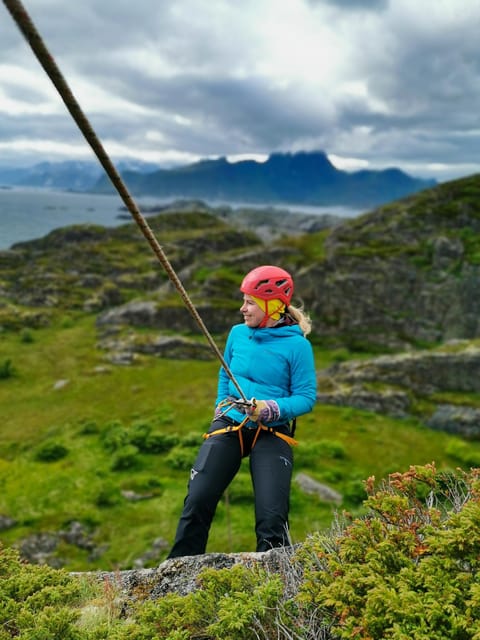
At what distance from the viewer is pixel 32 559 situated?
690 inches

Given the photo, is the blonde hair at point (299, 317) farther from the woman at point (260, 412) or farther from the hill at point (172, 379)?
the hill at point (172, 379)

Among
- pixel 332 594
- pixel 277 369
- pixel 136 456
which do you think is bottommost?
pixel 136 456

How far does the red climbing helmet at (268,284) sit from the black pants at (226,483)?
2.02m

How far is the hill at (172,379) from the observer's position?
797 inches

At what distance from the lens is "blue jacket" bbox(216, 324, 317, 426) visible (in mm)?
6605

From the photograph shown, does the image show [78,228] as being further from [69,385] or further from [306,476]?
[306,476]

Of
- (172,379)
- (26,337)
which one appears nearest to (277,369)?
(172,379)

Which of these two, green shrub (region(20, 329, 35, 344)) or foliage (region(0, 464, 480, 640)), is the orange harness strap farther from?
green shrub (region(20, 329, 35, 344))

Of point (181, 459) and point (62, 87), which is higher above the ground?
point (62, 87)

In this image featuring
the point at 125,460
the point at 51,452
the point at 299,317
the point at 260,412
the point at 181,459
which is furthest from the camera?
the point at 51,452

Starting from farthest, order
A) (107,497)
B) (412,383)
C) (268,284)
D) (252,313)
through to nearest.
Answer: (412,383), (107,497), (252,313), (268,284)

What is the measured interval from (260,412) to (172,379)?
1481 inches

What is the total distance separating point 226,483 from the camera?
616 centimetres

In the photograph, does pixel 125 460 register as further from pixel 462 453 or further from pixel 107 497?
pixel 462 453
